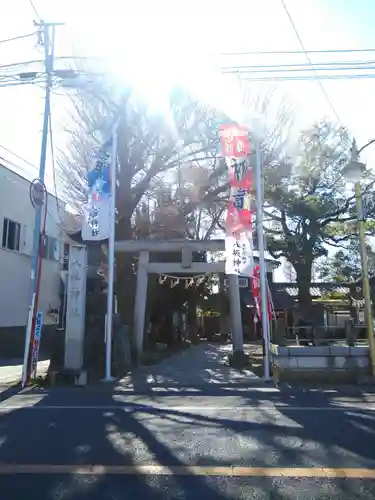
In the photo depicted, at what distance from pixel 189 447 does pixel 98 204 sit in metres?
7.75

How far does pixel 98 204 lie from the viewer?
12.2 m

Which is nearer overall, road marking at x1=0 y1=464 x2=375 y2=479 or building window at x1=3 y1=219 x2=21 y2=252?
road marking at x1=0 y1=464 x2=375 y2=479

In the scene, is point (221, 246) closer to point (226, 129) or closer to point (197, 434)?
point (226, 129)

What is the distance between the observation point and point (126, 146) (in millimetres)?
17906

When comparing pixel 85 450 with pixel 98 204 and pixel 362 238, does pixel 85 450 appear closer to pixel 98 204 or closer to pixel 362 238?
pixel 98 204

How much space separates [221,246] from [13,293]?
33.6 ft

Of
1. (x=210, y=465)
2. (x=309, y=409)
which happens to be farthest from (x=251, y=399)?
(x=210, y=465)

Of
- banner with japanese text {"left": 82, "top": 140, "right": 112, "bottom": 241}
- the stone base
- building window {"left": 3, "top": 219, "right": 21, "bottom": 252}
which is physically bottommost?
the stone base

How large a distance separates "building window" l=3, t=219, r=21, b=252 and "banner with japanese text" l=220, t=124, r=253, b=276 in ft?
36.2

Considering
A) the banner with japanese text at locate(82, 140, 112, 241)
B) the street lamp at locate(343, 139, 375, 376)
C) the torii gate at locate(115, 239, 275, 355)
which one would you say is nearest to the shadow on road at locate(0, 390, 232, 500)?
the banner with japanese text at locate(82, 140, 112, 241)

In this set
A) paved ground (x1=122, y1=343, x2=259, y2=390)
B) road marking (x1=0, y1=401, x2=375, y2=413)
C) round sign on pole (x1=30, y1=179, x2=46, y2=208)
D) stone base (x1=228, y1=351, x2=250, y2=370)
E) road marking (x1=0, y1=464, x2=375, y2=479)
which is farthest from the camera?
stone base (x1=228, y1=351, x2=250, y2=370)

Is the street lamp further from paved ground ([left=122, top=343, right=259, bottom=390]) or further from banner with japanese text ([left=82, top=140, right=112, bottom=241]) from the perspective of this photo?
banner with japanese text ([left=82, top=140, right=112, bottom=241])

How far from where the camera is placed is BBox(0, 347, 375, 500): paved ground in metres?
4.27

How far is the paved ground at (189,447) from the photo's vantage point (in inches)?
168
